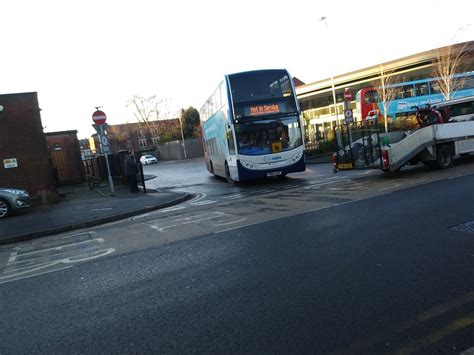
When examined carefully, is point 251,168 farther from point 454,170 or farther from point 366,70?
point 366,70

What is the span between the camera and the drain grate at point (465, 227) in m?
6.21

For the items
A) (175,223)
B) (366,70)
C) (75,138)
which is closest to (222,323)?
(175,223)

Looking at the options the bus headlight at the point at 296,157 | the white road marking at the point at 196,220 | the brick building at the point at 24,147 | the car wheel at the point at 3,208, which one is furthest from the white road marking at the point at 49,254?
the brick building at the point at 24,147

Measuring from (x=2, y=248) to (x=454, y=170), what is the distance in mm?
13187

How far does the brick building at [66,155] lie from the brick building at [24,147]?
1045 centimetres

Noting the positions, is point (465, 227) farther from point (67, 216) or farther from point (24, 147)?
point (24, 147)

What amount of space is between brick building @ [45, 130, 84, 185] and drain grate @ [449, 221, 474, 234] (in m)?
26.4

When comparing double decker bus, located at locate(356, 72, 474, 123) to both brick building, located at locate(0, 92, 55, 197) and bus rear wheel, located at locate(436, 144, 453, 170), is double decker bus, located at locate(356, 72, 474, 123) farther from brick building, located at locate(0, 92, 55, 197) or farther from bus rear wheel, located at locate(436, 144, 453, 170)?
brick building, located at locate(0, 92, 55, 197)

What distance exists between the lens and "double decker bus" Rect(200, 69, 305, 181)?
51.4 feet

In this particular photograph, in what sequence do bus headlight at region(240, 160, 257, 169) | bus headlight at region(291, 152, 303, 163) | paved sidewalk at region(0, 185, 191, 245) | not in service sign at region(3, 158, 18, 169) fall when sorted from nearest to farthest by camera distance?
A: 1. paved sidewalk at region(0, 185, 191, 245)
2. bus headlight at region(240, 160, 257, 169)
3. bus headlight at region(291, 152, 303, 163)
4. not in service sign at region(3, 158, 18, 169)

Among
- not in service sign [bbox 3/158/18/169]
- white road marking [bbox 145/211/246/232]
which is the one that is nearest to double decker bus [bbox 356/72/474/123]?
not in service sign [bbox 3/158/18/169]

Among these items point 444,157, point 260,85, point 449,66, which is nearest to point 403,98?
point 449,66

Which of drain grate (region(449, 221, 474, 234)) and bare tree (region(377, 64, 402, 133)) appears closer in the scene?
drain grate (region(449, 221, 474, 234))

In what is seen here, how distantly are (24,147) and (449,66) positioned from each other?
3391cm
